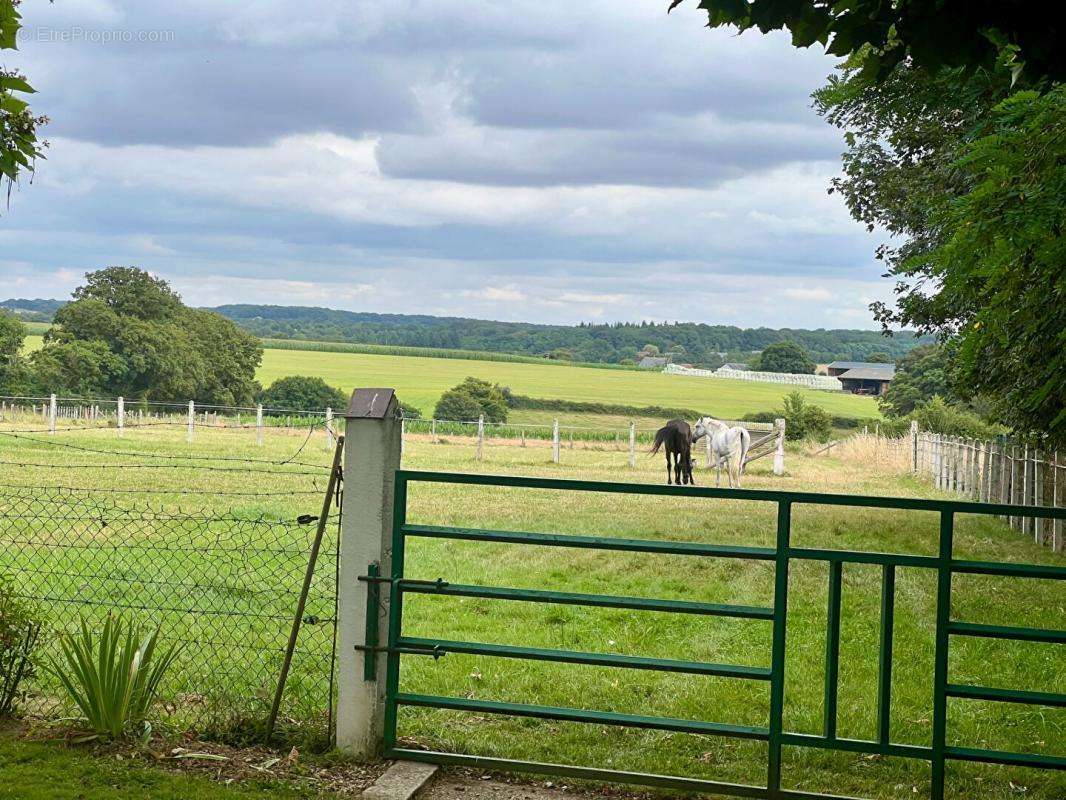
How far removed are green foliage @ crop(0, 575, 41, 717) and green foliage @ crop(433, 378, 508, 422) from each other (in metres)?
56.0

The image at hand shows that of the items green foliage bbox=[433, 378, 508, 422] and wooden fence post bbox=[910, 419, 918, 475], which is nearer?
wooden fence post bbox=[910, 419, 918, 475]

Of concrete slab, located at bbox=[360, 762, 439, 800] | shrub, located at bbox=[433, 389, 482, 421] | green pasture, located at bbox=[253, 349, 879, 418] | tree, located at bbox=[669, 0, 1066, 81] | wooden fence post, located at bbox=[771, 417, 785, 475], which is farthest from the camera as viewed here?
green pasture, located at bbox=[253, 349, 879, 418]

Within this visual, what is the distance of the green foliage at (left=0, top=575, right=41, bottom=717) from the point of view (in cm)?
587

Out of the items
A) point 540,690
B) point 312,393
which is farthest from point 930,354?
point 540,690

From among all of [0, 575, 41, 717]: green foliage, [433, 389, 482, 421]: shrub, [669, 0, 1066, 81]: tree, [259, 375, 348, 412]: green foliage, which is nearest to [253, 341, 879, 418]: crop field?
[433, 389, 482, 421]: shrub

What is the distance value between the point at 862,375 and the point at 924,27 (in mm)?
85148

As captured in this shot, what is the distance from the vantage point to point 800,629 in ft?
33.6

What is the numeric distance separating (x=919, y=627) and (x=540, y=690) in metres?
4.39

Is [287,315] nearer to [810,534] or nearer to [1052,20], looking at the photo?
[810,534]

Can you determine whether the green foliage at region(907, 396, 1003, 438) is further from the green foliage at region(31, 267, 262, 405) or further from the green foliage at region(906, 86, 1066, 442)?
the green foliage at region(906, 86, 1066, 442)

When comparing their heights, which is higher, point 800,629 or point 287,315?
point 287,315

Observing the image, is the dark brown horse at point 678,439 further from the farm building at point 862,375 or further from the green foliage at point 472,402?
the farm building at point 862,375

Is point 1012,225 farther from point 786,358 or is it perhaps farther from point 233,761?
point 786,358

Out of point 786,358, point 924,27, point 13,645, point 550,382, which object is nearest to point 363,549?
point 13,645
